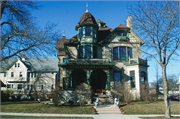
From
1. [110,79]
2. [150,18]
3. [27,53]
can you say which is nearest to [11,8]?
[27,53]

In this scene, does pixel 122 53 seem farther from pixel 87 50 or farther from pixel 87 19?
pixel 87 19

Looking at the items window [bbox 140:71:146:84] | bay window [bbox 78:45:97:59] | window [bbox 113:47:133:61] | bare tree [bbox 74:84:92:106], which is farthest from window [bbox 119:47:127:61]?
bare tree [bbox 74:84:92:106]

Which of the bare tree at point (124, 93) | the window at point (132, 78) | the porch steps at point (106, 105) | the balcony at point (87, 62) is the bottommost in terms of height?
the porch steps at point (106, 105)

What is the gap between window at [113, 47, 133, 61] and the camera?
2442 centimetres

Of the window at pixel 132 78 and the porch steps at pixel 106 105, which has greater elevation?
the window at pixel 132 78

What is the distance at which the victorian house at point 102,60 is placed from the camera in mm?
22312

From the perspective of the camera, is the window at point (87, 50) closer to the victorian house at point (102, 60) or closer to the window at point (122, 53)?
the victorian house at point (102, 60)

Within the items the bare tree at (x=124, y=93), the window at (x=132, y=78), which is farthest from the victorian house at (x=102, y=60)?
the bare tree at (x=124, y=93)

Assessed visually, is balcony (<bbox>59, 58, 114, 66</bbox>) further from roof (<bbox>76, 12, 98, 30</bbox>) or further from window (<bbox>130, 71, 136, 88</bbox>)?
roof (<bbox>76, 12, 98, 30</bbox>)

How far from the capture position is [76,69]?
22.3 m

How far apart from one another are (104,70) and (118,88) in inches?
167

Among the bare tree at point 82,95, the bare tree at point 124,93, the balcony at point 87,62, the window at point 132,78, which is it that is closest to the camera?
the bare tree at point 82,95

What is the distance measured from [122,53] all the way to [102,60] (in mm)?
3986

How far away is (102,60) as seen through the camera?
22.6 m
